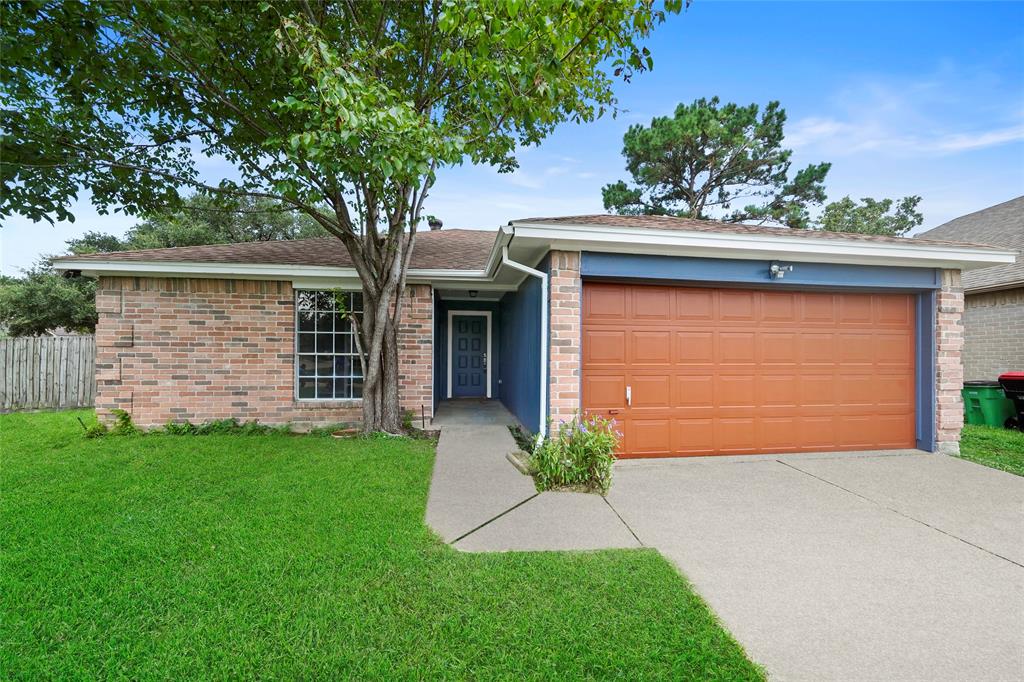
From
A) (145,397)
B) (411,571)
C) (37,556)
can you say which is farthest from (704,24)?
(145,397)

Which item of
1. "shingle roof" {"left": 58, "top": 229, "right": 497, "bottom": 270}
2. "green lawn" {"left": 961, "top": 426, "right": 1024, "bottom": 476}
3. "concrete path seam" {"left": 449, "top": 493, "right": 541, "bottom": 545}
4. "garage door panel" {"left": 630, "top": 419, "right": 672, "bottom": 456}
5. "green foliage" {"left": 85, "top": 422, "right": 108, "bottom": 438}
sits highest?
"shingle roof" {"left": 58, "top": 229, "right": 497, "bottom": 270}

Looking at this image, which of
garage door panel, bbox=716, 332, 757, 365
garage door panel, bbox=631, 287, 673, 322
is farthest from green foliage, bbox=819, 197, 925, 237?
garage door panel, bbox=631, 287, 673, 322

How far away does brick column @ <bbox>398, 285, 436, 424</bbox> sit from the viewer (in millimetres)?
7145

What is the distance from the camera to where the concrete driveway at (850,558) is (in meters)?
2.08

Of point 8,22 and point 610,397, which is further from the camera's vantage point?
point 610,397

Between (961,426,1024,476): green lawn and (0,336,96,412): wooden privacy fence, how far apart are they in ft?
51.6

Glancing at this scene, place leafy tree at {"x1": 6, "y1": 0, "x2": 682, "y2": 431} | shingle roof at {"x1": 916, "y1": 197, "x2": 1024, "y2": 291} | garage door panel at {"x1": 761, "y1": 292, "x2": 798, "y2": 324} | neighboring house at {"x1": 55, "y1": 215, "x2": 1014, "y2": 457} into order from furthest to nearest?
shingle roof at {"x1": 916, "y1": 197, "x2": 1024, "y2": 291} < garage door panel at {"x1": 761, "y1": 292, "x2": 798, "y2": 324} < neighboring house at {"x1": 55, "y1": 215, "x2": 1014, "y2": 457} < leafy tree at {"x1": 6, "y1": 0, "x2": 682, "y2": 431}

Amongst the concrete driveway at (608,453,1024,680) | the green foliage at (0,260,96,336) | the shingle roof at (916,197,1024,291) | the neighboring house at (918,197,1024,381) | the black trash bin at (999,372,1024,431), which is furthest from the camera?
the green foliage at (0,260,96,336)

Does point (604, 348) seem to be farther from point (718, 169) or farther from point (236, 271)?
point (718, 169)

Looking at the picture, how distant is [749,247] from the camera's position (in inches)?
199

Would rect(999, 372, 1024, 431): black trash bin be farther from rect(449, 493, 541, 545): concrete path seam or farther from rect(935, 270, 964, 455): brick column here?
rect(449, 493, 541, 545): concrete path seam

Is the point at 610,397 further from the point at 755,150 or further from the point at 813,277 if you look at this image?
the point at 755,150

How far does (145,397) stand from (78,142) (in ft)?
12.2

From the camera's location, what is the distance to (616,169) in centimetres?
1683
